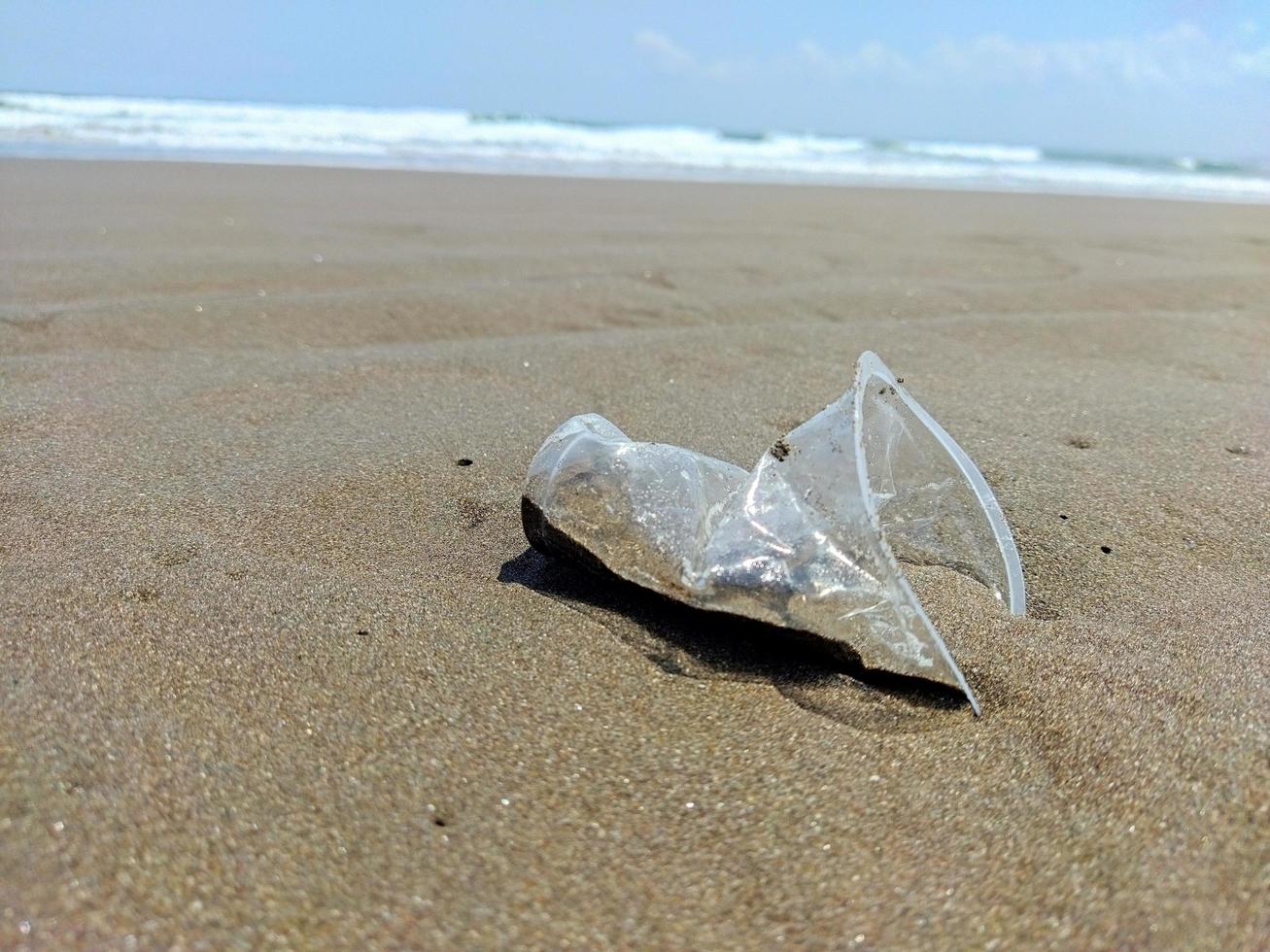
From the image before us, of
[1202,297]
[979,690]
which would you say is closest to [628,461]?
[979,690]

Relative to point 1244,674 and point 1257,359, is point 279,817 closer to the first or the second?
point 1244,674

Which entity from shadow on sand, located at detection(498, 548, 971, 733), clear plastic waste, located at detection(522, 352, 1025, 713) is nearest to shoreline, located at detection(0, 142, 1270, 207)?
clear plastic waste, located at detection(522, 352, 1025, 713)

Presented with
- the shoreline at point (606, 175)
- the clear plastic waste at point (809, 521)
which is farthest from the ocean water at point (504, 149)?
the clear plastic waste at point (809, 521)

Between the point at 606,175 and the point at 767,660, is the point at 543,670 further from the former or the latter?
the point at 606,175

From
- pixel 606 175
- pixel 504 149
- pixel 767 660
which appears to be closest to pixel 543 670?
pixel 767 660

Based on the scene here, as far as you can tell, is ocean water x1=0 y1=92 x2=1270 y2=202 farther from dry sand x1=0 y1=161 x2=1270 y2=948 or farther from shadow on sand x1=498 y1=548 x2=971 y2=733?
shadow on sand x1=498 y1=548 x2=971 y2=733

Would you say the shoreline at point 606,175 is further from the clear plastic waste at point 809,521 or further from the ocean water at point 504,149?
the clear plastic waste at point 809,521
